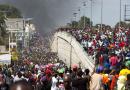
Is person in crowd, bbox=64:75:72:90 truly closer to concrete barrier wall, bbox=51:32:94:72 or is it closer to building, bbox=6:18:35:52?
concrete barrier wall, bbox=51:32:94:72

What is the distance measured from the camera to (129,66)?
1558cm

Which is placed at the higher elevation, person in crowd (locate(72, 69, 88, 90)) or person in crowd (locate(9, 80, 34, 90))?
person in crowd (locate(9, 80, 34, 90))

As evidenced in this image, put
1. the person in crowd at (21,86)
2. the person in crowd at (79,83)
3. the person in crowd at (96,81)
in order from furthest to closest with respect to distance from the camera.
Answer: the person in crowd at (79,83) → the person in crowd at (96,81) → the person in crowd at (21,86)

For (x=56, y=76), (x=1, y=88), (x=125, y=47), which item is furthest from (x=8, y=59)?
(x=1, y=88)

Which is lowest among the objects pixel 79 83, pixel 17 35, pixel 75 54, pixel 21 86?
pixel 17 35

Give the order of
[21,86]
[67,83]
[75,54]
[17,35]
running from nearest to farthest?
1. [21,86]
2. [67,83]
3. [75,54]
4. [17,35]

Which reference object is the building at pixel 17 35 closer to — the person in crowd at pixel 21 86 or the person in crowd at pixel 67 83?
the person in crowd at pixel 67 83

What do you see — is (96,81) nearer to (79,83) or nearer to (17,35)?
(79,83)

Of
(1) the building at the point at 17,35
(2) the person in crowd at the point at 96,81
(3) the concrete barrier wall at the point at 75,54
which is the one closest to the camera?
(2) the person in crowd at the point at 96,81

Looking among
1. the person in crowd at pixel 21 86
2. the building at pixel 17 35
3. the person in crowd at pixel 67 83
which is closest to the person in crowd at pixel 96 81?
the person in crowd at pixel 67 83

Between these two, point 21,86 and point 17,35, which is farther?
A: point 17,35

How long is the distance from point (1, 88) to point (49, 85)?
314 cm

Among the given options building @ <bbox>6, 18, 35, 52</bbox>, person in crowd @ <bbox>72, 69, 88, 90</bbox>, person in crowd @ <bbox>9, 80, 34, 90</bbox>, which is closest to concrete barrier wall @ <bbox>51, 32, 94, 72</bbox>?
person in crowd @ <bbox>72, 69, 88, 90</bbox>

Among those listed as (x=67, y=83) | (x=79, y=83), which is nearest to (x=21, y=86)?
(x=79, y=83)
